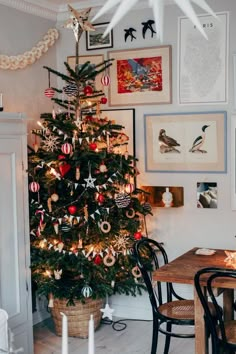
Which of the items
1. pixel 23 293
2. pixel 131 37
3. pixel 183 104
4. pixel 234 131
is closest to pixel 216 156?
pixel 234 131

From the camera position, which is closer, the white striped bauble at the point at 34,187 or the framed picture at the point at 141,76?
the white striped bauble at the point at 34,187

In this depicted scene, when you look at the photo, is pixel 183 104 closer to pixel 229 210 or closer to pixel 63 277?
pixel 229 210

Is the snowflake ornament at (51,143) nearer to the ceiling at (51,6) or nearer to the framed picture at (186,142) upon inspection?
the framed picture at (186,142)

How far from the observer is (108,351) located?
3885 mm

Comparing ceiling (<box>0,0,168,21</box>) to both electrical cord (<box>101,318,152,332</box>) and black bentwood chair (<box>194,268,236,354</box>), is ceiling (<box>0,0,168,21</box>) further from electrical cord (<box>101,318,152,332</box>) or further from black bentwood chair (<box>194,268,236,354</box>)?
electrical cord (<box>101,318,152,332</box>)

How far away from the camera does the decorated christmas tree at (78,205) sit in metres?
3.92

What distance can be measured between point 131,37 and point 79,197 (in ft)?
4.89

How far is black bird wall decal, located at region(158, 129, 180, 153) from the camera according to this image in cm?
439

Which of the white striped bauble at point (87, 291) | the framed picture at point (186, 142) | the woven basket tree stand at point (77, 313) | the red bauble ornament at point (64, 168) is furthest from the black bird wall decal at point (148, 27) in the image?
the woven basket tree stand at point (77, 313)

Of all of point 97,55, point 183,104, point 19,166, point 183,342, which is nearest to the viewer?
point 19,166

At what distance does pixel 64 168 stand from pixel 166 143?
98 centimetres

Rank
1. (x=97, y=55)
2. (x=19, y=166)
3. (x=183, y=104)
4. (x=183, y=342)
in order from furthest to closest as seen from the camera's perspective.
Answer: (x=97, y=55)
(x=183, y=104)
(x=183, y=342)
(x=19, y=166)

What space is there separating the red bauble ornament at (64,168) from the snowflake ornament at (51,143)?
6.5 inches

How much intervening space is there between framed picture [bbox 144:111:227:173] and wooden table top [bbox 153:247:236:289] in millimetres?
836
